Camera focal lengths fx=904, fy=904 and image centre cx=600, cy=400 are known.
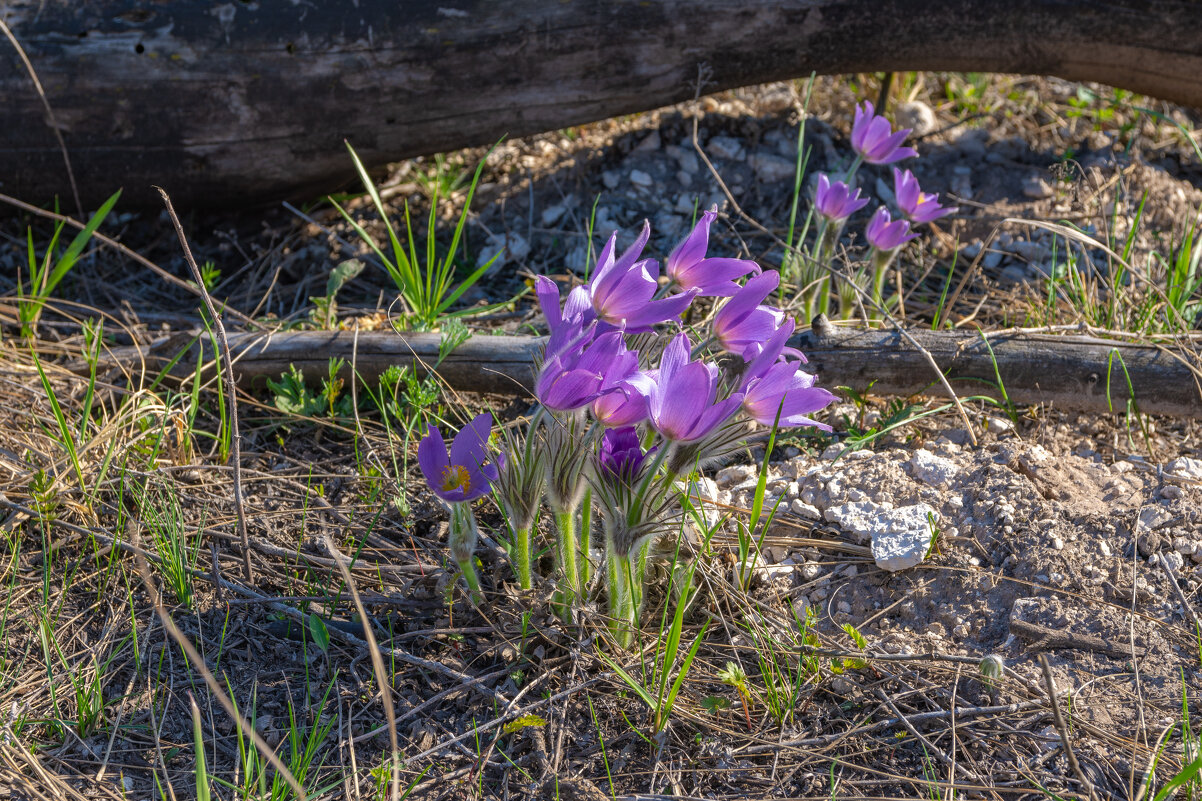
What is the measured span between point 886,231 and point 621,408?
136cm

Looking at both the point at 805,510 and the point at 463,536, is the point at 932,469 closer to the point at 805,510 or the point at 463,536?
the point at 805,510

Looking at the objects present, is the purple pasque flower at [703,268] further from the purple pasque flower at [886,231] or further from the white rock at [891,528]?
the purple pasque flower at [886,231]

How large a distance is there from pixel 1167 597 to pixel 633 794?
1123 mm

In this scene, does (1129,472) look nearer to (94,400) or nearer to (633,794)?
(633,794)

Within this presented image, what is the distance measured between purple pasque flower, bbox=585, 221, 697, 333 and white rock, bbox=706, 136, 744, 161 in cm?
209

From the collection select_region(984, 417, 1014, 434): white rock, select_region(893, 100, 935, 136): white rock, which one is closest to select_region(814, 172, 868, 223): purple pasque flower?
select_region(984, 417, 1014, 434): white rock

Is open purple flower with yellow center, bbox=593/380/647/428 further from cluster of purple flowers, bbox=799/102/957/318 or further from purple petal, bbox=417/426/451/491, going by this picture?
cluster of purple flowers, bbox=799/102/957/318

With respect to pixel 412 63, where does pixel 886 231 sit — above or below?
below

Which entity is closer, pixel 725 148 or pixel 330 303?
pixel 330 303

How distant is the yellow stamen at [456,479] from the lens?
5.12 ft

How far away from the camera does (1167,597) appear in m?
1.76

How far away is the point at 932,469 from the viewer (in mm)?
2064

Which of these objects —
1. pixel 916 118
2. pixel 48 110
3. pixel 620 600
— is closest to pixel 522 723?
pixel 620 600

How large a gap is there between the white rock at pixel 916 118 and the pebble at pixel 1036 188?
44cm
